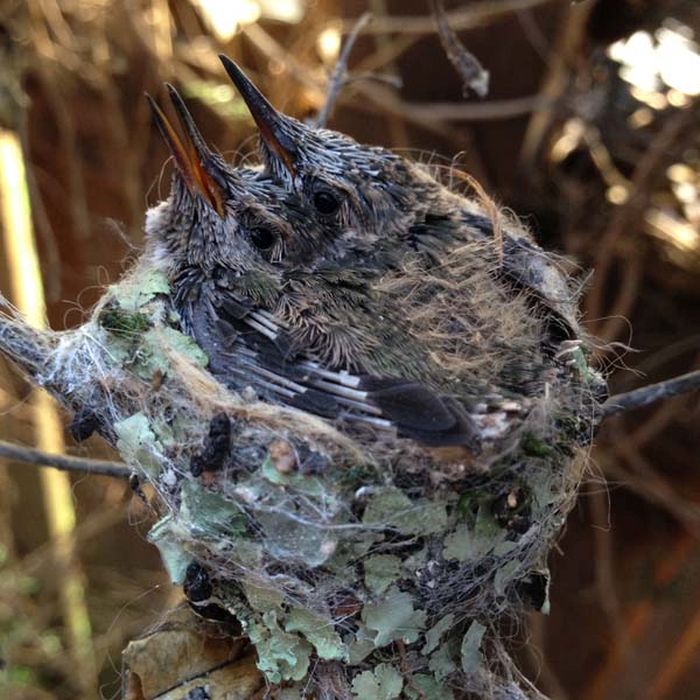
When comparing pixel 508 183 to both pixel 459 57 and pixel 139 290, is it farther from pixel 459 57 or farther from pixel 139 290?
pixel 139 290

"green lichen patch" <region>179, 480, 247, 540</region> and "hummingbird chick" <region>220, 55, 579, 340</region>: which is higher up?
"hummingbird chick" <region>220, 55, 579, 340</region>

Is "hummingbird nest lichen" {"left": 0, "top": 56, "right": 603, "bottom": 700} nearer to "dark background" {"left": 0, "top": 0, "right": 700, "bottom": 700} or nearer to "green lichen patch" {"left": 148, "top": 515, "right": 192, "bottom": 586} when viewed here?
"green lichen patch" {"left": 148, "top": 515, "right": 192, "bottom": 586}

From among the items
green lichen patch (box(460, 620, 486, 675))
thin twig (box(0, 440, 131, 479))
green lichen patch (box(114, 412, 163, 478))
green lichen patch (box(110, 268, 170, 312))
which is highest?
green lichen patch (box(110, 268, 170, 312))

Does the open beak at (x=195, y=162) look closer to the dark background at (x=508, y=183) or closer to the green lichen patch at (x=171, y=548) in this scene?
the green lichen patch at (x=171, y=548)

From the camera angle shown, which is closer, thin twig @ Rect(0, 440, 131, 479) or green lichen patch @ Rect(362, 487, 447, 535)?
green lichen patch @ Rect(362, 487, 447, 535)

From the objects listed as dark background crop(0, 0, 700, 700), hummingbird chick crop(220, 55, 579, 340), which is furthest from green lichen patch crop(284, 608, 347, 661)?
dark background crop(0, 0, 700, 700)

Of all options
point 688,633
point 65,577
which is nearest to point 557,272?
point 688,633

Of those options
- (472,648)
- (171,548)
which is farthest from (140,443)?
(472,648)

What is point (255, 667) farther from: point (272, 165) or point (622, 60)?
point (622, 60)
